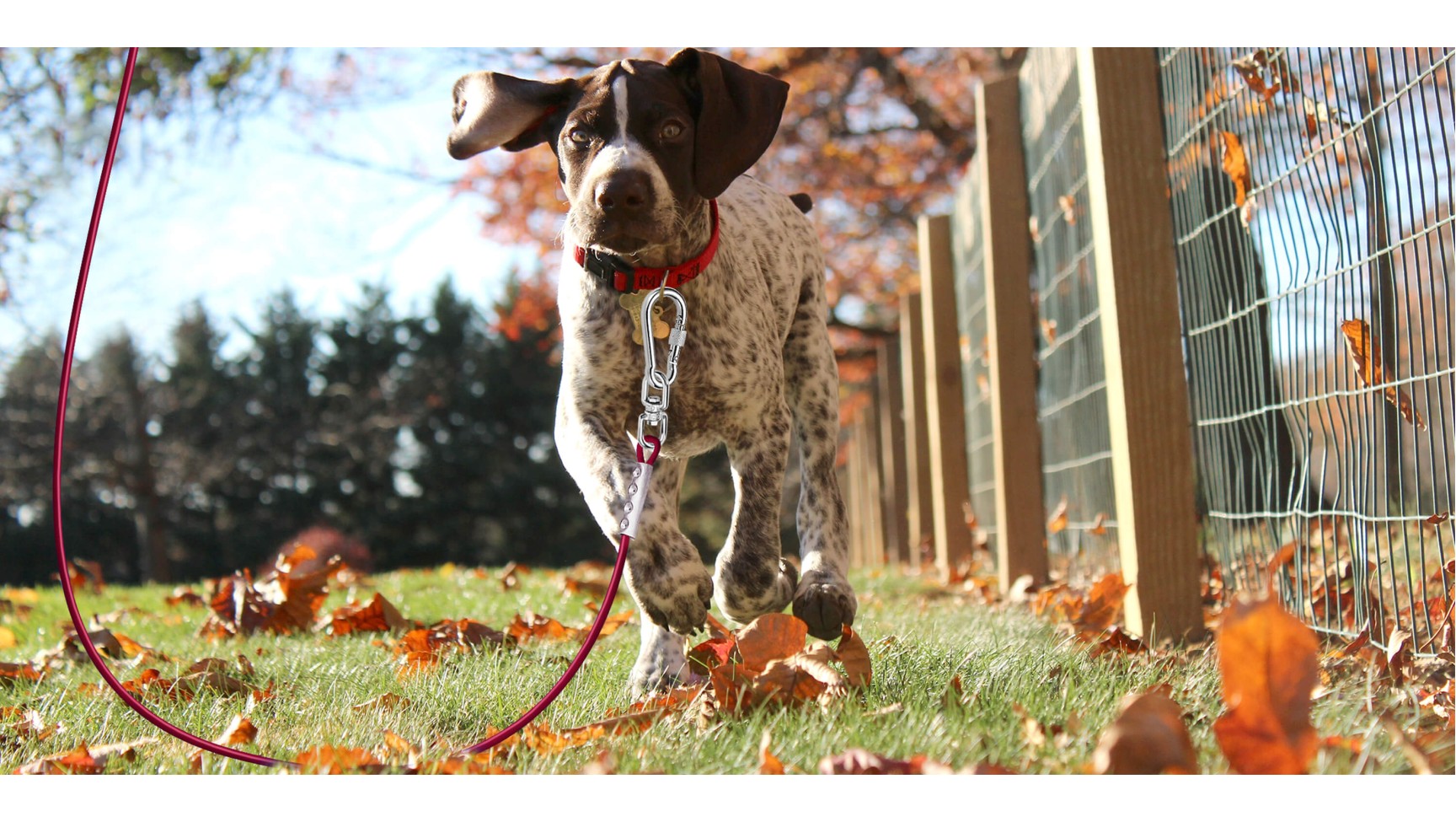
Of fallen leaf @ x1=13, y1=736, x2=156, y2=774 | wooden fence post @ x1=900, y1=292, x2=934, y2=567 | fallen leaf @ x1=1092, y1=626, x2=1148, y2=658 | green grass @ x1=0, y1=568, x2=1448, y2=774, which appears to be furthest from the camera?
wooden fence post @ x1=900, y1=292, x2=934, y2=567

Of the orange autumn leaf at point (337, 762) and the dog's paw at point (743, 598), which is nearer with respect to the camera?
the orange autumn leaf at point (337, 762)

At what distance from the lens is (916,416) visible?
821 centimetres

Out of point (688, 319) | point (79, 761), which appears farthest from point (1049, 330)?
point (79, 761)

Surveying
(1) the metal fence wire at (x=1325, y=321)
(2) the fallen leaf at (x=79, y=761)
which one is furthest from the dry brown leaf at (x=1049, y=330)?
(2) the fallen leaf at (x=79, y=761)

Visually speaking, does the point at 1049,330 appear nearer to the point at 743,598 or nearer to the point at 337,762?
the point at 743,598

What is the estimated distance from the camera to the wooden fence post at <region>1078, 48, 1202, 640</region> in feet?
11.0

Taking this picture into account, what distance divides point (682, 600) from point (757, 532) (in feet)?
1.31

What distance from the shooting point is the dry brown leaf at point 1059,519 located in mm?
5512

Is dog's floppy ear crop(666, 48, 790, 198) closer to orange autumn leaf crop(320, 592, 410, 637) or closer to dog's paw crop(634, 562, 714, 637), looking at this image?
dog's paw crop(634, 562, 714, 637)

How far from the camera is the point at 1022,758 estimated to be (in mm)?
1820

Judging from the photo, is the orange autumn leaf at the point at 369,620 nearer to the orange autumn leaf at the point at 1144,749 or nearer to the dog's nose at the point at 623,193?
the dog's nose at the point at 623,193

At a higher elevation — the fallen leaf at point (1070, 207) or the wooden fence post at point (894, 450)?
the fallen leaf at point (1070, 207)

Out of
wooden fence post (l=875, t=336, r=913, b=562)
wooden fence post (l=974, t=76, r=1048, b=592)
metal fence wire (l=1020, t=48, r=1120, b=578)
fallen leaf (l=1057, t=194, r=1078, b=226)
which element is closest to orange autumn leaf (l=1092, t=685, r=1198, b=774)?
metal fence wire (l=1020, t=48, r=1120, b=578)

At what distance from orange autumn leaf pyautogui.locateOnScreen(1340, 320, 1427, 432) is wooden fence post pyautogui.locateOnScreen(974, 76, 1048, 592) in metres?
2.42
